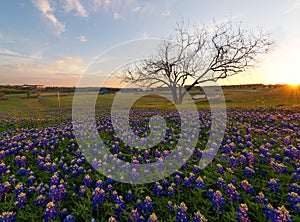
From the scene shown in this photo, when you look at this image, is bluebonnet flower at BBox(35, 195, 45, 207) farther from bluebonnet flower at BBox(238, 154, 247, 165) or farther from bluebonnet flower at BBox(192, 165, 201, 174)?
bluebonnet flower at BBox(238, 154, 247, 165)

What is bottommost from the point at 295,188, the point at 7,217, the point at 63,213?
the point at 63,213

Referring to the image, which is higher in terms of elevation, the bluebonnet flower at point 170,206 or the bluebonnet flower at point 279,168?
the bluebonnet flower at point 279,168

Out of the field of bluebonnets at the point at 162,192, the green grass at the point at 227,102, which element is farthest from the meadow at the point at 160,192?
the green grass at the point at 227,102

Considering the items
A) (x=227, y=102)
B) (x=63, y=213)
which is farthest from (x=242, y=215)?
(x=227, y=102)

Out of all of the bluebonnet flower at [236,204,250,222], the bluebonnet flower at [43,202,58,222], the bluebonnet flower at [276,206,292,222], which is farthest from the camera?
the bluebonnet flower at [43,202,58,222]

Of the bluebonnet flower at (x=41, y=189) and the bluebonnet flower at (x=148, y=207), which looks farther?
the bluebonnet flower at (x=41, y=189)

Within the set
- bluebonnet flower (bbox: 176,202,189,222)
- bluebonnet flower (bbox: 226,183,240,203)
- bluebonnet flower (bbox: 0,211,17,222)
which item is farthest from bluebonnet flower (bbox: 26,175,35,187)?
bluebonnet flower (bbox: 226,183,240,203)

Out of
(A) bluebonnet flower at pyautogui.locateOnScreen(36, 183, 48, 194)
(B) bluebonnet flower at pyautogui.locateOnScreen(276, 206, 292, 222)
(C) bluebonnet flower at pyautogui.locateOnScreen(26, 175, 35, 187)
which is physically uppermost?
(B) bluebonnet flower at pyautogui.locateOnScreen(276, 206, 292, 222)

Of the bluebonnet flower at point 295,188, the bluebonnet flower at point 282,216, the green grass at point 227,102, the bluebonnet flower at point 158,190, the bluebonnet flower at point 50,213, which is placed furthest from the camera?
the green grass at point 227,102

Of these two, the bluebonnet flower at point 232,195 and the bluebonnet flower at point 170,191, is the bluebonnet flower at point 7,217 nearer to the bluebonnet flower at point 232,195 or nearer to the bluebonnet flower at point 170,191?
the bluebonnet flower at point 170,191

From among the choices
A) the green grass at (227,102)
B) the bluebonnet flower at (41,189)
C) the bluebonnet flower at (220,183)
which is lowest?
the green grass at (227,102)

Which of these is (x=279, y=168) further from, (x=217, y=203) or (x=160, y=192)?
(x=160, y=192)

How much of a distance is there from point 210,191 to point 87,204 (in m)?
2.00

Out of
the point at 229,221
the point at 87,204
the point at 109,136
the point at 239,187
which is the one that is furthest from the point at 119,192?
the point at 109,136
